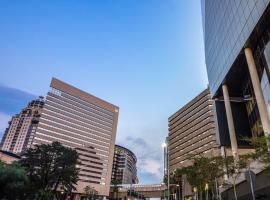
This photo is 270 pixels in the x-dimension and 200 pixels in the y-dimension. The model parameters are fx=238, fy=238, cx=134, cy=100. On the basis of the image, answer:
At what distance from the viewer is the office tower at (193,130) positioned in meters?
108

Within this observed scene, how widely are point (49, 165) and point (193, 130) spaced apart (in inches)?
3095

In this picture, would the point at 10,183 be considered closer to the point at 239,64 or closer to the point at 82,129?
the point at 239,64

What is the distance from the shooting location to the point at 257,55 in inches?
1364

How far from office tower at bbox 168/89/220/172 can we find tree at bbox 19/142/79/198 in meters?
52.7

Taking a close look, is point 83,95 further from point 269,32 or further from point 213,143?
point 269,32

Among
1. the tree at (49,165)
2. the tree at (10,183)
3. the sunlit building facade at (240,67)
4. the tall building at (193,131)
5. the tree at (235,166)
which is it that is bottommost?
the tree at (10,183)

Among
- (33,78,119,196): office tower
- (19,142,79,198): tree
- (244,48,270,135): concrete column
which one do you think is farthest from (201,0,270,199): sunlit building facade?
(33,78,119,196): office tower

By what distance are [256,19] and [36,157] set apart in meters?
59.9

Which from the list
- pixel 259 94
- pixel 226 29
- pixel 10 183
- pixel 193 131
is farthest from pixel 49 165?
pixel 193 131

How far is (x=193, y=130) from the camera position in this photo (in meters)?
122

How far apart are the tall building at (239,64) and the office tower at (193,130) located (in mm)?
57098

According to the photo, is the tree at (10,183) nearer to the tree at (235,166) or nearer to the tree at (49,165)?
the tree at (49,165)

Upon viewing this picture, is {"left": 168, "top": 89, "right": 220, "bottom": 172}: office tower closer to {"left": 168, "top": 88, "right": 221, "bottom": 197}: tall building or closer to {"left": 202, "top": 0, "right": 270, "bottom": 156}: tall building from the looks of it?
{"left": 168, "top": 88, "right": 221, "bottom": 197}: tall building

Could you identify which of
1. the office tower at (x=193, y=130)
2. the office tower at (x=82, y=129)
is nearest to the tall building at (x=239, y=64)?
the office tower at (x=193, y=130)
